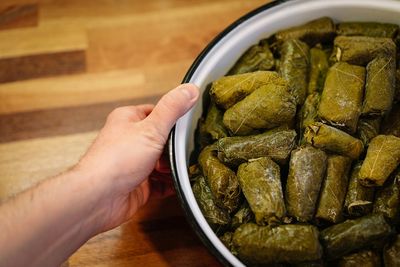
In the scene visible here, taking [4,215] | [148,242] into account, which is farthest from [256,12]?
[4,215]

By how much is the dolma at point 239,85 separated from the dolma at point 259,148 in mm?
191

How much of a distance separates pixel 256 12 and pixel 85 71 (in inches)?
39.9

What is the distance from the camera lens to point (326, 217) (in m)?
1.71

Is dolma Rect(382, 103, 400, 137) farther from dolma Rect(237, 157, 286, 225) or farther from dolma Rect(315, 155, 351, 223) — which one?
dolma Rect(237, 157, 286, 225)

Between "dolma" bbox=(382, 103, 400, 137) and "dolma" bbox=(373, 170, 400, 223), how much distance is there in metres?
0.22

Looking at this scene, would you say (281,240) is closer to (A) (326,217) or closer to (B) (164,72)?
(A) (326,217)

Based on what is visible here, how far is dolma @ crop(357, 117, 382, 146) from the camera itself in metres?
1.86

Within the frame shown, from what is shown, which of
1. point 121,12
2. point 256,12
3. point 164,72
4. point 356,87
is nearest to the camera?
point 356,87

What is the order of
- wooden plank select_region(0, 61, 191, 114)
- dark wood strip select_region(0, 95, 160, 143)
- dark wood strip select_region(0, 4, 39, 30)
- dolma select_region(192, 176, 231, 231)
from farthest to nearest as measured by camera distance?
1. dark wood strip select_region(0, 4, 39, 30)
2. wooden plank select_region(0, 61, 191, 114)
3. dark wood strip select_region(0, 95, 160, 143)
4. dolma select_region(192, 176, 231, 231)

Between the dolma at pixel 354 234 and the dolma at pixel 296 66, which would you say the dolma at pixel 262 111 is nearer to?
the dolma at pixel 296 66

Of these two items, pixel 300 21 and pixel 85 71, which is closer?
pixel 300 21

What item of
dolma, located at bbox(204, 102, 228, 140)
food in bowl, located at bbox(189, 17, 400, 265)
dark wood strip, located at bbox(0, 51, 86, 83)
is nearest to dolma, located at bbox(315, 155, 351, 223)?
food in bowl, located at bbox(189, 17, 400, 265)

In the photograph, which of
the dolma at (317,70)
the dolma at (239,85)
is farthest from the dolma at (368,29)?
the dolma at (239,85)

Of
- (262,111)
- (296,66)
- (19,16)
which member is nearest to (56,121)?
(19,16)
